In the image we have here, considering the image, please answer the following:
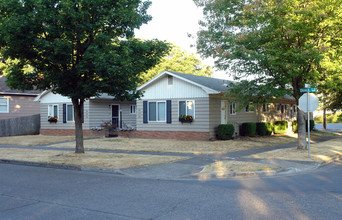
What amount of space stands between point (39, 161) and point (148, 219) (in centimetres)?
872

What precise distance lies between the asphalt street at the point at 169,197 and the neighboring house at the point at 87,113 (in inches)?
599

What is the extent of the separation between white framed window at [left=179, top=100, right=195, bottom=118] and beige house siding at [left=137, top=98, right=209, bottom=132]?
21 centimetres

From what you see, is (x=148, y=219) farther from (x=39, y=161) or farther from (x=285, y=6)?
(x=285, y=6)

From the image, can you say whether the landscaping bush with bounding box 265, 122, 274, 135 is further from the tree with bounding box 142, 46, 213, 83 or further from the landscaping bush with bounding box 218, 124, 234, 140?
the tree with bounding box 142, 46, 213, 83

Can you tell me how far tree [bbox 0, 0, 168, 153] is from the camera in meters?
11.4

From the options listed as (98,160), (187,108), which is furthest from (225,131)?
(98,160)

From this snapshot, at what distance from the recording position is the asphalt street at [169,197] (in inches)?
237

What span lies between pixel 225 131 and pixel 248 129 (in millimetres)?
3089

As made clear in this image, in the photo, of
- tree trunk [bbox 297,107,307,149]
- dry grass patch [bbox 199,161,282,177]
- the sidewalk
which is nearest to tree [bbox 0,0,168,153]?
the sidewalk

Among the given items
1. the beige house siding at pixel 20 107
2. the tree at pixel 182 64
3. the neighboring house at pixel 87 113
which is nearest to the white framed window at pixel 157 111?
the neighboring house at pixel 87 113

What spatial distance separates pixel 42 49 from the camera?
1191cm

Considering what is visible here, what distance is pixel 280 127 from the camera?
27375 mm

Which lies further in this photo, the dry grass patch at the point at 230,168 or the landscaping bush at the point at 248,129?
the landscaping bush at the point at 248,129

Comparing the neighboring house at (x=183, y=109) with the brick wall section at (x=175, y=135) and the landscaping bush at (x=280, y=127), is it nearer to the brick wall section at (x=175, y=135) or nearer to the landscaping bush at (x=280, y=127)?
the brick wall section at (x=175, y=135)
